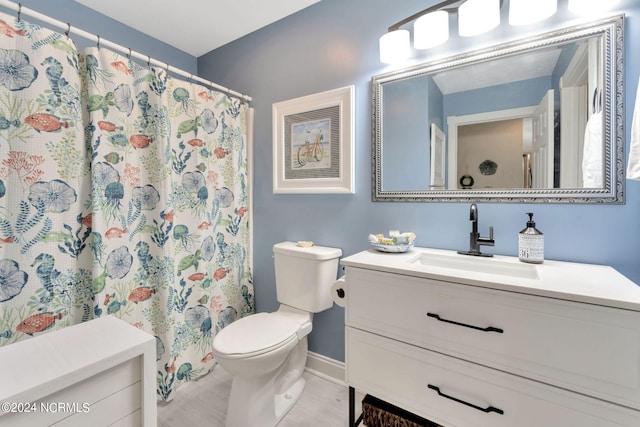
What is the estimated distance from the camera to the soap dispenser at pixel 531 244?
3.81 ft

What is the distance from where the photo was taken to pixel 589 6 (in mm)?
1112

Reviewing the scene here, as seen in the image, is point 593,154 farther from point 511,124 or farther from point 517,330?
point 517,330

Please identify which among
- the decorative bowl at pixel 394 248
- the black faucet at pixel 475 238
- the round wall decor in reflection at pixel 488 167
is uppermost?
the round wall decor in reflection at pixel 488 167

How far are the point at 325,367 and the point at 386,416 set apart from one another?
660 mm

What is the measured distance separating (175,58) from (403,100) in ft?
6.50

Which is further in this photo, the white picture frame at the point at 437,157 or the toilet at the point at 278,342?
the white picture frame at the point at 437,157

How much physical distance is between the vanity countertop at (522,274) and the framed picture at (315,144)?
589 millimetres

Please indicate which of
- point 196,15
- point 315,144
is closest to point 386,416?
point 315,144

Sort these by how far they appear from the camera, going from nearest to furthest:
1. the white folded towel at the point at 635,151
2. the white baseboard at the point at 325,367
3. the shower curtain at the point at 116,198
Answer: the white folded towel at the point at 635,151 < the shower curtain at the point at 116,198 < the white baseboard at the point at 325,367

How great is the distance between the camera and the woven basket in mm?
1240

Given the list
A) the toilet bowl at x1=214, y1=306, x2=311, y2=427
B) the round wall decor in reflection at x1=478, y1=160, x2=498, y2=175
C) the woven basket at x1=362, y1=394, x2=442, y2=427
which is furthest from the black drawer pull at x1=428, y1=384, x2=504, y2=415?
the round wall decor in reflection at x1=478, y1=160, x2=498, y2=175

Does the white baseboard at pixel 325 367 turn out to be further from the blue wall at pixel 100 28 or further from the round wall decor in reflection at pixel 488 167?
the blue wall at pixel 100 28

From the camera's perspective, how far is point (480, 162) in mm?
1383

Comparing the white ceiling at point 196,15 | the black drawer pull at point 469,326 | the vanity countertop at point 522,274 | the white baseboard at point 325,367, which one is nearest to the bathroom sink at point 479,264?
the vanity countertop at point 522,274
